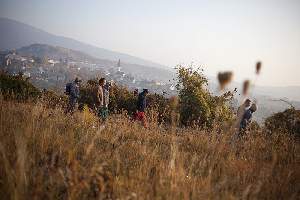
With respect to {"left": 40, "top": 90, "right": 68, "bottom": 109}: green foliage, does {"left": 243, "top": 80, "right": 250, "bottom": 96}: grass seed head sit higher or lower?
higher

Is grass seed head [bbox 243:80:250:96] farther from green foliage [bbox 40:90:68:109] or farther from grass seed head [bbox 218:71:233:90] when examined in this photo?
green foliage [bbox 40:90:68:109]

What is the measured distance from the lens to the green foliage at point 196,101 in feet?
60.2

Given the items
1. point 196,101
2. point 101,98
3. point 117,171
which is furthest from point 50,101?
point 196,101

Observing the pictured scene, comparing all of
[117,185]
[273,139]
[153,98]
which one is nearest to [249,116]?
[273,139]

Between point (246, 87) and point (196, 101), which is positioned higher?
point (246, 87)

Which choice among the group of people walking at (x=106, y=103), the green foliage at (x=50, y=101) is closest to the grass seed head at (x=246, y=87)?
the green foliage at (x=50, y=101)

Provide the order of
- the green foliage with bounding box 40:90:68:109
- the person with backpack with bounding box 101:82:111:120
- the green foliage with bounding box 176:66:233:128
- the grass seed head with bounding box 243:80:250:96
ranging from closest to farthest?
the grass seed head with bounding box 243:80:250:96 → the green foliage with bounding box 40:90:68:109 → the person with backpack with bounding box 101:82:111:120 → the green foliage with bounding box 176:66:233:128

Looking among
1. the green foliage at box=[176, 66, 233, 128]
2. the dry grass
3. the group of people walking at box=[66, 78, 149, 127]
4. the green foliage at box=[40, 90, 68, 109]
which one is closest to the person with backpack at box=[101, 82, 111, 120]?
the group of people walking at box=[66, 78, 149, 127]

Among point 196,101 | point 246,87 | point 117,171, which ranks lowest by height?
point 196,101

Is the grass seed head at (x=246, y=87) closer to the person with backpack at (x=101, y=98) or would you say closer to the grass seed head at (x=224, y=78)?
the grass seed head at (x=224, y=78)

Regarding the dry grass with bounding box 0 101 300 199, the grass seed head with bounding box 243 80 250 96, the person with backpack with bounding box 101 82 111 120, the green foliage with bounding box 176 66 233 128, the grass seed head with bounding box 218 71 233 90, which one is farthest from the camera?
the green foliage with bounding box 176 66 233 128

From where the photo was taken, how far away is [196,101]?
18344 millimetres

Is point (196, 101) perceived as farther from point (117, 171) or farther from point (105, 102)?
point (117, 171)

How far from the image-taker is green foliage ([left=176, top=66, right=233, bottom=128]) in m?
18.4
